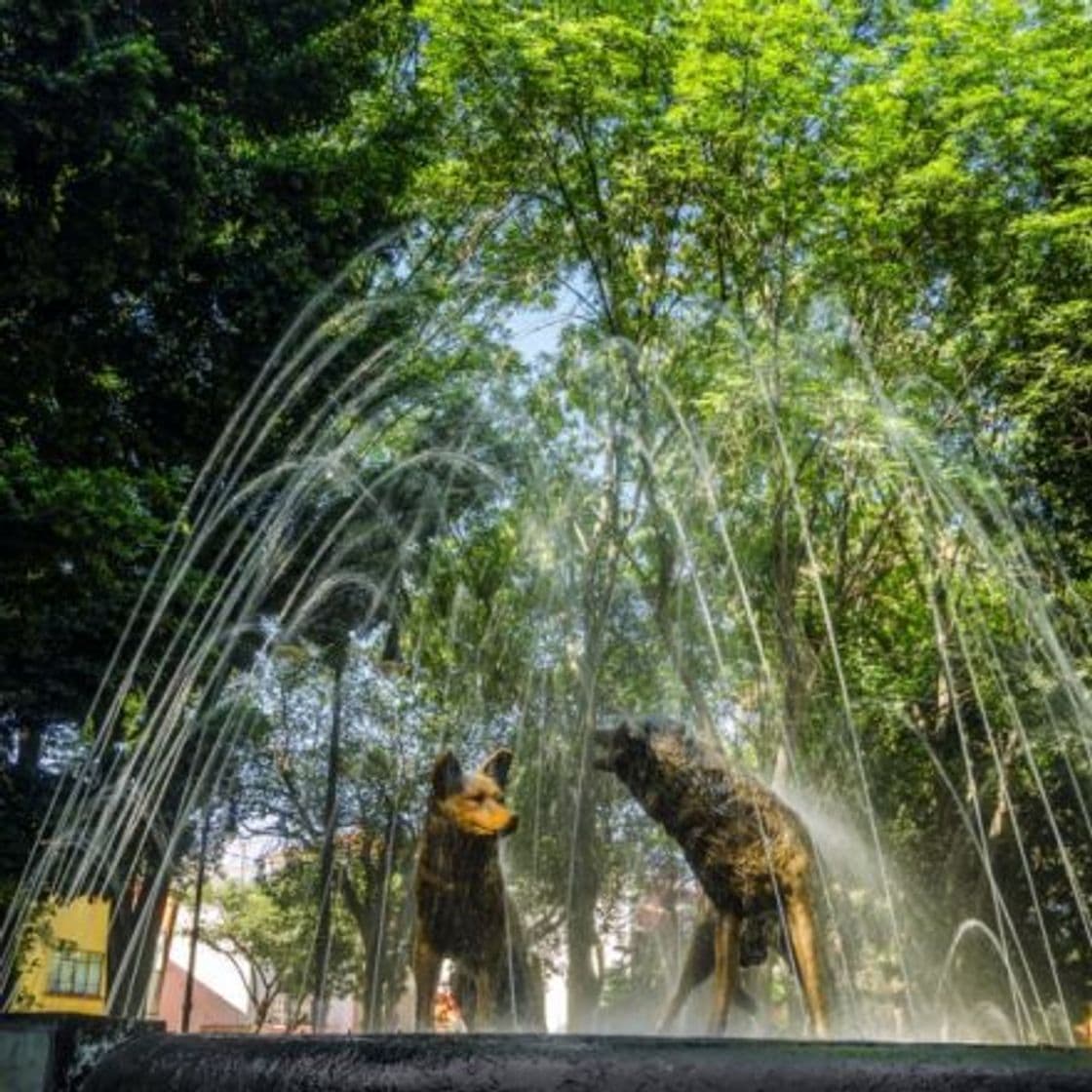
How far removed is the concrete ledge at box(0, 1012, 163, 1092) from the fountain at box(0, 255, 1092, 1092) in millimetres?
6573

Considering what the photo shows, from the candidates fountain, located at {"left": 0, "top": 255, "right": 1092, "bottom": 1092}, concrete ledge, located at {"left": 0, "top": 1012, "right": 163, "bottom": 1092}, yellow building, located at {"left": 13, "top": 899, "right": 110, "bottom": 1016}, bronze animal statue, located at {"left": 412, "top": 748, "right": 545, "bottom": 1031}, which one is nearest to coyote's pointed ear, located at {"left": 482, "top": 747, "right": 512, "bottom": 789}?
bronze animal statue, located at {"left": 412, "top": 748, "right": 545, "bottom": 1031}

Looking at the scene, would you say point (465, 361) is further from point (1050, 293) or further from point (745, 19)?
point (1050, 293)

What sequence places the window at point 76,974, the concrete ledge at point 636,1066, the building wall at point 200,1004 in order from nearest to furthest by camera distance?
the concrete ledge at point 636,1066
the window at point 76,974
the building wall at point 200,1004

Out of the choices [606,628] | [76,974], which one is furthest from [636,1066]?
[76,974]

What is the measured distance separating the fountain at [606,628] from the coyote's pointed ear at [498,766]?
3.75 m

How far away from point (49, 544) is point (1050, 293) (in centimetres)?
1112

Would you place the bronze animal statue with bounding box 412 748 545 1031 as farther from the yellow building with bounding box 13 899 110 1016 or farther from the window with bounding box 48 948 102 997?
the window with bounding box 48 948 102 997

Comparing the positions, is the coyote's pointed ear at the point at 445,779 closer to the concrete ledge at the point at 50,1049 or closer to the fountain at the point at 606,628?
the concrete ledge at the point at 50,1049

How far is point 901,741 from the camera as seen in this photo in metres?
19.9

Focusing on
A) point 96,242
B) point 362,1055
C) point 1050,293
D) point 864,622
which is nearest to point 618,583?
point 864,622

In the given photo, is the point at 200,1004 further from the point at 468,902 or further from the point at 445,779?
the point at 445,779

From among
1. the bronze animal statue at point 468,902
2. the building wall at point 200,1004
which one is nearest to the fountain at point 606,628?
the bronze animal statue at point 468,902

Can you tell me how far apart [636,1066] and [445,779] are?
12.1ft

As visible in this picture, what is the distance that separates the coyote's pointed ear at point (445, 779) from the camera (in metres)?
6.48
